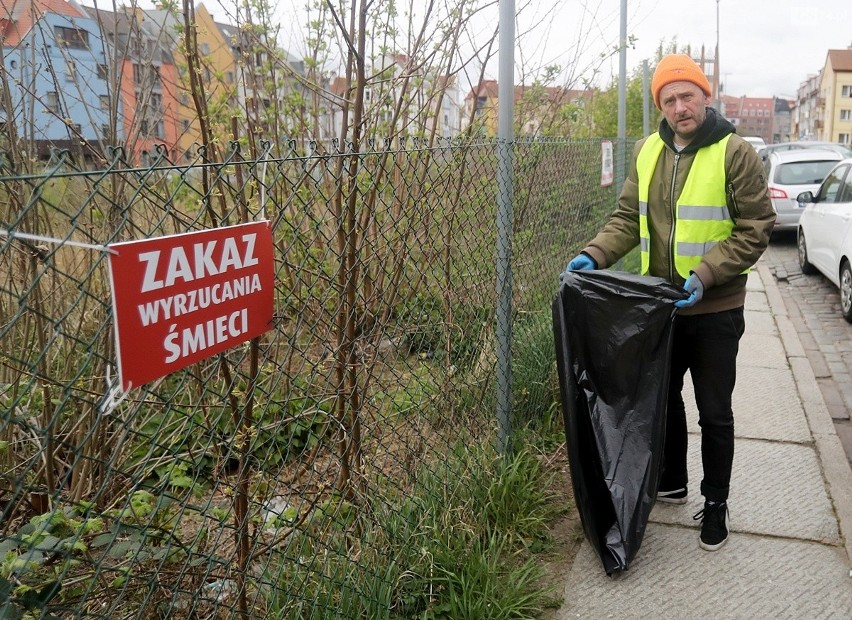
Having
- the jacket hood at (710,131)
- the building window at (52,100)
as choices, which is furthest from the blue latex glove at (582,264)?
the building window at (52,100)

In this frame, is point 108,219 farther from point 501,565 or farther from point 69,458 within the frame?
point 501,565

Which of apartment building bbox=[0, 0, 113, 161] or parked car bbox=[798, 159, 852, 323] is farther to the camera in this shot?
parked car bbox=[798, 159, 852, 323]

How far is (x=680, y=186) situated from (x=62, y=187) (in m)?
3.01

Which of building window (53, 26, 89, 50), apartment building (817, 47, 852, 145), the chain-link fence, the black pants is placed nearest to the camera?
the chain-link fence

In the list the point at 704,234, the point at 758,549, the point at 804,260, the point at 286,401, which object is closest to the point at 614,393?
the point at 704,234

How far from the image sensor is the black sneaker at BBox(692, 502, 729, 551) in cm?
329

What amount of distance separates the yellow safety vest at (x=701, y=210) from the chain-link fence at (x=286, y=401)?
89cm

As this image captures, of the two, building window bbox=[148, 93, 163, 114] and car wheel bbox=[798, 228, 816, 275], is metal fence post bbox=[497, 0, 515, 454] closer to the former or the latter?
building window bbox=[148, 93, 163, 114]

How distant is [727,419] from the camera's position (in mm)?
3193

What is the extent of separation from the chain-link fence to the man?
2.55ft

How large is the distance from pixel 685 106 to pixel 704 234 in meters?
0.51

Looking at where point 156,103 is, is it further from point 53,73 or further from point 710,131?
point 710,131

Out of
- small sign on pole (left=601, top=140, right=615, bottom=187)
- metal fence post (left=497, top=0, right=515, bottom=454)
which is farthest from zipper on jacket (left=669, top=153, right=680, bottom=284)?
small sign on pole (left=601, top=140, right=615, bottom=187)

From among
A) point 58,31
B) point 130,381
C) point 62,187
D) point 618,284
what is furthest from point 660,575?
point 58,31
